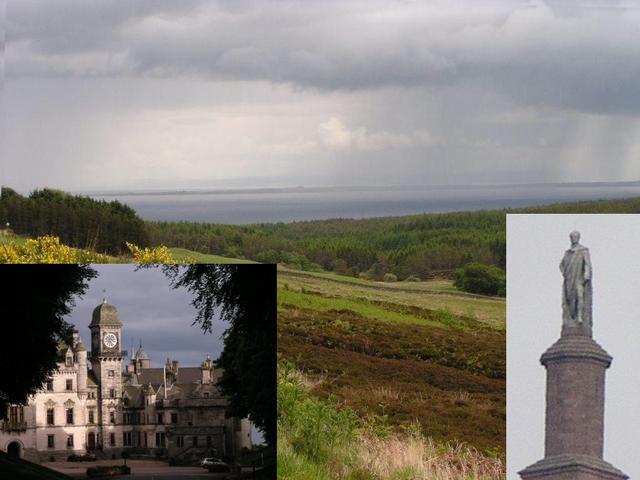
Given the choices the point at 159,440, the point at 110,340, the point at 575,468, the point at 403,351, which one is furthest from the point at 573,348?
the point at 110,340

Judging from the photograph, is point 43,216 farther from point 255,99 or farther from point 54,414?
point 54,414

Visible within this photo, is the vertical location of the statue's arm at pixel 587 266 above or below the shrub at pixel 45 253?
below

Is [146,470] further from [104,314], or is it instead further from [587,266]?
[587,266]

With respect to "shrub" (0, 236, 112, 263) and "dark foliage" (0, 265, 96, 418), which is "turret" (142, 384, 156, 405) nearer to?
"dark foliage" (0, 265, 96, 418)

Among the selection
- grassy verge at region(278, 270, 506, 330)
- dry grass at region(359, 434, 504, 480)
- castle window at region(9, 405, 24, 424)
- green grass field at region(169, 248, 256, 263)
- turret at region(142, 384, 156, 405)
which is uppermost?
green grass field at region(169, 248, 256, 263)

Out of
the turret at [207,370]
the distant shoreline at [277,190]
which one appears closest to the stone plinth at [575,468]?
the turret at [207,370]

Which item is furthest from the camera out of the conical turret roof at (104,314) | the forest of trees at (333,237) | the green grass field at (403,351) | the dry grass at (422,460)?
the forest of trees at (333,237)

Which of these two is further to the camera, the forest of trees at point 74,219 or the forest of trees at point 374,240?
the forest of trees at point 374,240

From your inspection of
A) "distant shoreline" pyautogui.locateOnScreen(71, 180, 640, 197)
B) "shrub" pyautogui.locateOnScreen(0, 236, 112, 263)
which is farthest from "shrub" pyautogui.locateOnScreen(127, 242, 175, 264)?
"distant shoreline" pyautogui.locateOnScreen(71, 180, 640, 197)

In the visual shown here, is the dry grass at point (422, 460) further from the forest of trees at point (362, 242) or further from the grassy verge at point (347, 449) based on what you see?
the forest of trees at point (362, 242)
